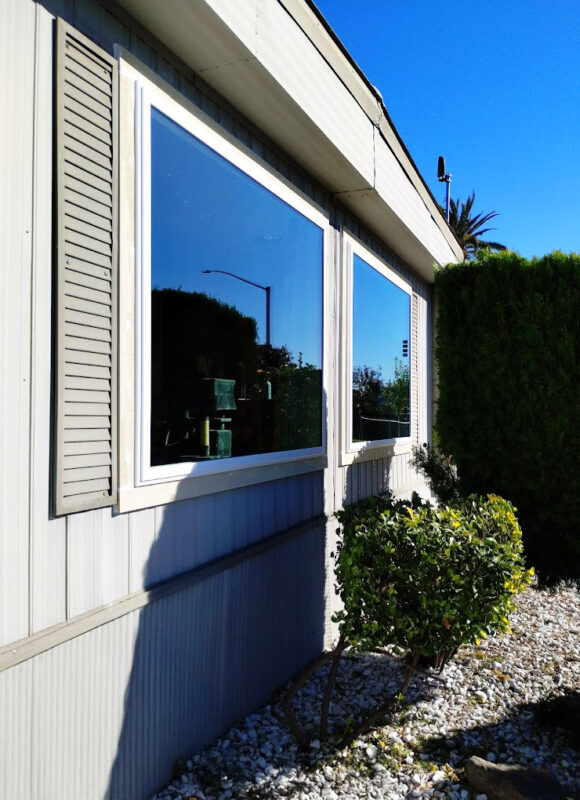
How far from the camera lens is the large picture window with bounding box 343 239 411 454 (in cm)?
455

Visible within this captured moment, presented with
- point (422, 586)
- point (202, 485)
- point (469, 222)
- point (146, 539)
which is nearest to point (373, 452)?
point (422, 586)

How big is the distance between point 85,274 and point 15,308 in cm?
33

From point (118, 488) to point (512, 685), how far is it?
2.67 m

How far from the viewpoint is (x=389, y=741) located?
2.89 metres

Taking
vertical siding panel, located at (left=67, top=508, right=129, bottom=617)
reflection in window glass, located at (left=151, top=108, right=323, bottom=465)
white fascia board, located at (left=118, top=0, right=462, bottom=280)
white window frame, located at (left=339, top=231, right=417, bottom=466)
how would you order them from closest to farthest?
vertical siding panel, located at (left=67, top=508, right=129, bottom=617) < white fascia board, located at (left=118, top=0, right=462, bottom=280) < reflection in window glass, located at (left=151, top=108, right=323, bottom=465) < white window frame, located at (left=339, top=231, right=417, bottom=466)

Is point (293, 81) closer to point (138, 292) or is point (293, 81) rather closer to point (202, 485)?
point (138, 292)

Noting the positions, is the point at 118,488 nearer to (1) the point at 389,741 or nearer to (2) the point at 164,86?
(2) the point at 164,86

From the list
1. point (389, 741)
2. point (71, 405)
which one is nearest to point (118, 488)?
point (71, 405)

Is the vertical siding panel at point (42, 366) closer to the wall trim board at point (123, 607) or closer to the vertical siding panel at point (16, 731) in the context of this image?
the wall trim board at point (123, 607)

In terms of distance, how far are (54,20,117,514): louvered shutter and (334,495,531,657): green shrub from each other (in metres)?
1.24

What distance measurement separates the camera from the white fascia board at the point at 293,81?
2.37 m

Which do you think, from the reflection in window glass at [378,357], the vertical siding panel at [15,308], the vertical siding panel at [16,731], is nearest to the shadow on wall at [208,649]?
the vertical siding panel at [16,731]

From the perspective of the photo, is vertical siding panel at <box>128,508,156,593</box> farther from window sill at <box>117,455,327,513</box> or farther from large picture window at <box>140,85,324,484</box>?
large picture window at <box>140,85,324,484</box>

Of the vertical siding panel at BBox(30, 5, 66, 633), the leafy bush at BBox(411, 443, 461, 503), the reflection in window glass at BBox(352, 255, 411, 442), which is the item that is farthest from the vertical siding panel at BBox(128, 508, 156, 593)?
the leafy bush at BBox(411, 443, 461, 503)
